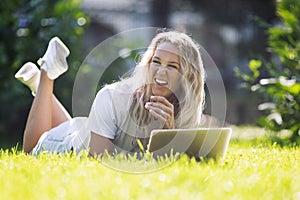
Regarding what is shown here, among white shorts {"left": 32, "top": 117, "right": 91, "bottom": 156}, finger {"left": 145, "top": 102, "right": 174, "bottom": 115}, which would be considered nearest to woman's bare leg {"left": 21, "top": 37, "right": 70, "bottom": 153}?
white shorts {"left": 32, "top": 117, "right": 91, "bottom": 156}

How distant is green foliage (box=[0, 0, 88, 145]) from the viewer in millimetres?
6383

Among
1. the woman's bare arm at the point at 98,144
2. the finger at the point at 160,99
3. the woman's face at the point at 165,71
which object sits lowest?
the woman's bare arm at the point at 98,144

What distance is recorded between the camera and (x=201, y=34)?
40.5 feet

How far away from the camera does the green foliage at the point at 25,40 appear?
6.38 m

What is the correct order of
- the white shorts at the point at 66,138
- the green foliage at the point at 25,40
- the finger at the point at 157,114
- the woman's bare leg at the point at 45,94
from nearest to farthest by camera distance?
the finger at the point at 157,114, the white shorts at the point at 66,138, the woman's bare leg at the point at 45,94, the green foliage at the point at 25,40

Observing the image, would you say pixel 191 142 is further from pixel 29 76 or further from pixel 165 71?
pixel 29 76

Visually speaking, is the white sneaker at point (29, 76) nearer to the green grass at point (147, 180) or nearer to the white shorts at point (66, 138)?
the white shorts at point (66, 138)

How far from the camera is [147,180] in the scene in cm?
246

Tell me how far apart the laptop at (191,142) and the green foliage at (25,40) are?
11.6ft

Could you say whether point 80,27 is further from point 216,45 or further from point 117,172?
point 216,45

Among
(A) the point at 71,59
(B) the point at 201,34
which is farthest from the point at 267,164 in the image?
(B) the point at 201,34

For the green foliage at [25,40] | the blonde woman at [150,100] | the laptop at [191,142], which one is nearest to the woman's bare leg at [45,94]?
the blonde woman at [150,100]

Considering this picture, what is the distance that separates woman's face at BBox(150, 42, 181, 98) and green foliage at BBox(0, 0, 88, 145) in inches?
126

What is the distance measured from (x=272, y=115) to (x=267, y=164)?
104 inches
